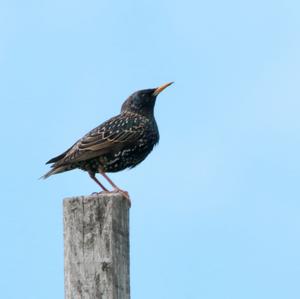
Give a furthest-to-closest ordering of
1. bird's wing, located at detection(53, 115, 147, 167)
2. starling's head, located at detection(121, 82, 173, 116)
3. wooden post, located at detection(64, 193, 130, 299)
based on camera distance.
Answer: starling's head, located at detection(121, 82, 173, 116) → bird's wing, located at detection(53, 115, 147, 167) → wooden post, located at detection(64, 193, 130, 299)

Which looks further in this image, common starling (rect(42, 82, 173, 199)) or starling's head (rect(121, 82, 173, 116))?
starling's head (rect(121, 82, 173, 116))

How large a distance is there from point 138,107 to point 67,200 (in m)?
4.59

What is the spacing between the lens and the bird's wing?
783 centimetres

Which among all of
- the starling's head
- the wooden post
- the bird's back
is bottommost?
the wooden post

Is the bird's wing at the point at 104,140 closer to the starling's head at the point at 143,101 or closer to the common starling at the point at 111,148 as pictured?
the common starling at the point at 111,148

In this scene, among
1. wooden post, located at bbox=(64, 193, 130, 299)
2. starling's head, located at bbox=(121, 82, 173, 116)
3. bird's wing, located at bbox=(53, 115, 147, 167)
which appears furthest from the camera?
starling's head, located at bbox=(121, 82, 173, 116)

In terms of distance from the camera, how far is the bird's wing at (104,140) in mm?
7832

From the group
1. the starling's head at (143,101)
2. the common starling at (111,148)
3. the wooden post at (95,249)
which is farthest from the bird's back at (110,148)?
the wooden post at (95,249)

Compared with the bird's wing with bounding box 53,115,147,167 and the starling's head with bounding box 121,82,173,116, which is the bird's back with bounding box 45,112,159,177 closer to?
the bird's wing with bounding box 53,115,147,167

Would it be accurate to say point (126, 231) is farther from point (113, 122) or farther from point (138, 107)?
point (138, 107)

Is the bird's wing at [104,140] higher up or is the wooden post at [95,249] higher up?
the bird's wing at [104,140]

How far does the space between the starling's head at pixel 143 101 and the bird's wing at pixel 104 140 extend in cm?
51

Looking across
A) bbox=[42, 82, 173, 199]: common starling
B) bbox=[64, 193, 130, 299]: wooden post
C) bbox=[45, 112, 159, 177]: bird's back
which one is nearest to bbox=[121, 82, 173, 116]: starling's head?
bbox=[42, 82, 173, 199]: common starling

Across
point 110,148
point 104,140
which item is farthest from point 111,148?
point 104,140
